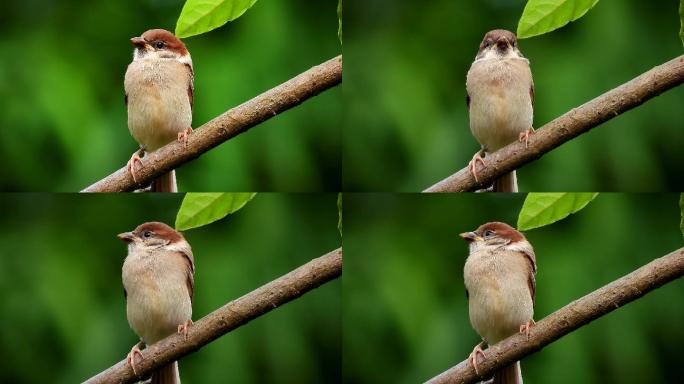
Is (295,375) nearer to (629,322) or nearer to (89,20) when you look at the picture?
(629,322)

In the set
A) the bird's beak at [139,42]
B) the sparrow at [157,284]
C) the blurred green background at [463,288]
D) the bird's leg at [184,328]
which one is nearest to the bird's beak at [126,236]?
the sparrow at [157,284]

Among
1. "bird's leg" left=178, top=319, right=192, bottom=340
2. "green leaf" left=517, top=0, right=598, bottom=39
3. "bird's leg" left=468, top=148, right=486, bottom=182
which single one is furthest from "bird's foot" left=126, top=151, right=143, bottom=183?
"green leaf" left=517, top=0, right=598, bottom=39

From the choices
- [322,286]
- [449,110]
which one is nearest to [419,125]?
[449,110]

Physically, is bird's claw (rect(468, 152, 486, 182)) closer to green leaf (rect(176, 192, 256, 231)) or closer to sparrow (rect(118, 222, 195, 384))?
green leaf (rect(176, 192, 256, 231))

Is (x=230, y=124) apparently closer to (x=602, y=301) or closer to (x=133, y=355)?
(x=133, y=355)

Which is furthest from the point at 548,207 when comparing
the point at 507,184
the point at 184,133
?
the point at 184,133

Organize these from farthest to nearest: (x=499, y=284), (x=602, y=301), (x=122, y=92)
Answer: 1. (x=122, y=92)
2. (x=499, y=284)
3. (x=602, y=301)

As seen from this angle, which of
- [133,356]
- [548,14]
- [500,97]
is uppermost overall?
[548,14]
